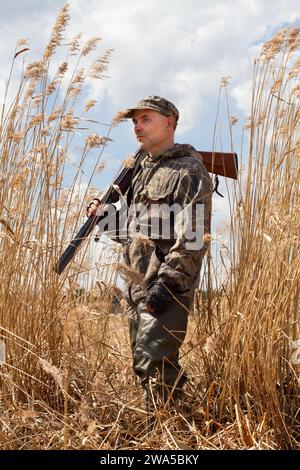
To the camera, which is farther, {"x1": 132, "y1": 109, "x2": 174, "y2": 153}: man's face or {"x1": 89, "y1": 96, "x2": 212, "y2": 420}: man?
{"x1": 132, "y1": 109, "x2": 174, "y2": 153}: man's face

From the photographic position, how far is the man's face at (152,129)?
120 inches

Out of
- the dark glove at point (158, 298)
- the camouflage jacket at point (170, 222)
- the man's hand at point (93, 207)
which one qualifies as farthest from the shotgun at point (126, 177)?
the dark glove at point (158, 298)

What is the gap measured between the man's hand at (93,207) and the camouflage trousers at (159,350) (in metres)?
0.52

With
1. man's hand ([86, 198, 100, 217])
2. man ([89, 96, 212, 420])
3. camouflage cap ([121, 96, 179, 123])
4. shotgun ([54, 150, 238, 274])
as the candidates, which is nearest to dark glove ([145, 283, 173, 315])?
man ([89, 96, 212, 420])

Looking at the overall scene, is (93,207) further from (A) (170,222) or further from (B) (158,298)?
(B) (158,298)

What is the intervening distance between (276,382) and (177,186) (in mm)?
887

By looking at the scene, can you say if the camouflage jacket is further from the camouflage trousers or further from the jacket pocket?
the camouflage trousers

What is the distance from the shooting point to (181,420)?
9.04ft

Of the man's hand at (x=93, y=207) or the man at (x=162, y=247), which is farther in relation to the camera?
the man's hand at (x=93, y=207)

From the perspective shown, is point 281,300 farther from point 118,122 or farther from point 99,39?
point 99,39

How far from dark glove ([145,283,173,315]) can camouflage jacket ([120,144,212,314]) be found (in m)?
0.04

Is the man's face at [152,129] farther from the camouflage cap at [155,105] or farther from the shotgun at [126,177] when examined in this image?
the shotgun at [126,177]

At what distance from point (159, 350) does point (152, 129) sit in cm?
97

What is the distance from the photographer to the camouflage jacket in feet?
9.08
